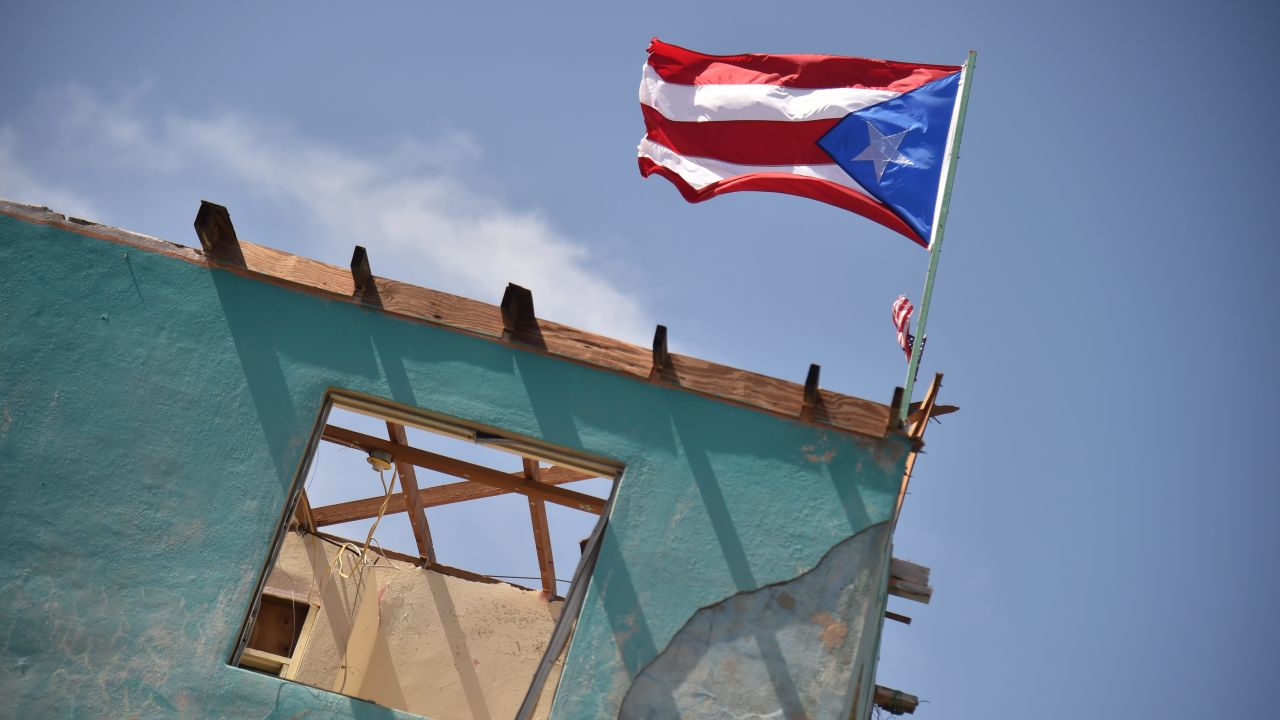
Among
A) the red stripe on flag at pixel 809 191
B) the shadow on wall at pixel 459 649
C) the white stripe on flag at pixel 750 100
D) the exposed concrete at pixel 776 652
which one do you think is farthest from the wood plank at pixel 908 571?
the shadow on wall at pixel 459 649

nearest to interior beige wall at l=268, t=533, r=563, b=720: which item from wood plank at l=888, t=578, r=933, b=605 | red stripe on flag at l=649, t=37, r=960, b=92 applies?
wood plank at l=888, t=578, r=933, b=605

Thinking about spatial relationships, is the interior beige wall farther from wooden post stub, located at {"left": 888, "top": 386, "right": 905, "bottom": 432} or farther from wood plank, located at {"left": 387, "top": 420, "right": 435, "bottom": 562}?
wooden post stub, located at {"left": 888, "top": 386, "right": 905, "bottom": 432}

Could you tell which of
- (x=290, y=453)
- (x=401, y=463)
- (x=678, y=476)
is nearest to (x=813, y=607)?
(x=678, y=476)

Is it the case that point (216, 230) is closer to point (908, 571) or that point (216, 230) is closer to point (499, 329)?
point (499, 329)

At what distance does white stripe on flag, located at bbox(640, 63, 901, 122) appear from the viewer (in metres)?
9.31

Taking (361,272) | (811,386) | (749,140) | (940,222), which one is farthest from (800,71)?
(361,272)

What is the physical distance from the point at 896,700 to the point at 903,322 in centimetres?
364

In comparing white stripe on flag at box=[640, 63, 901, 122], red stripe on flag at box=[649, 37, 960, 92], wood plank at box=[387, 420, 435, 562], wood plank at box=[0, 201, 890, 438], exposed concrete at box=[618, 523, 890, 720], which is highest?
red stripe on flag at box=[649, 37, 960, 92]

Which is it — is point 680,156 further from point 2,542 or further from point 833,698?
point 2,542

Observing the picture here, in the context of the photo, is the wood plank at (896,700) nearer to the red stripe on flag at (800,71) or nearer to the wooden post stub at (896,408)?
the wooden post stub at (896,408)

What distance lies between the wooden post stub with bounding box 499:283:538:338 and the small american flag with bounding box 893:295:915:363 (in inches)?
109

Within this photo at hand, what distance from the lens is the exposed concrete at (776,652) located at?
24.5 ft

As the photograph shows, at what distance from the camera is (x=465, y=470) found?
1010 cm

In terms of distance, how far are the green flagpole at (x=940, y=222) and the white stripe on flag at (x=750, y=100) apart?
60cm
